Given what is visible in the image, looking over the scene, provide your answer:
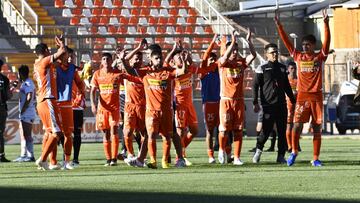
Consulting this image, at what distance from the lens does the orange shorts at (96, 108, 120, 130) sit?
2355cm

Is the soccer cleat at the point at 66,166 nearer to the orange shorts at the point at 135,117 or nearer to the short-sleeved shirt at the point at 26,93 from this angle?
the orange shorts at the point at 135,117

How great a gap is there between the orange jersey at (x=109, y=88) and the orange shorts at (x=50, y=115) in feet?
7.96

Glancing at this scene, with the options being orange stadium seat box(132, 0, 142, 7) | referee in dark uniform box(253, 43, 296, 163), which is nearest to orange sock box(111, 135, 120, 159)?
referee in dark uniform box(253, 43, 296, 163)

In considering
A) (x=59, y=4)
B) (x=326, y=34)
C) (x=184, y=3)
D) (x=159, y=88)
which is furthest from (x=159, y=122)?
(x=184, y=3)

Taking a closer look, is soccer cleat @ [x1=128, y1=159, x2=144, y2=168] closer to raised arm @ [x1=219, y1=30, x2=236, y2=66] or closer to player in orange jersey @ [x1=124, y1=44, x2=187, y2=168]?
player in orange jersey @ [x1=124, y1=44, x2=187, y2=168]

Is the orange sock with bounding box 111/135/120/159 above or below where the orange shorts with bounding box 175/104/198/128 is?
below

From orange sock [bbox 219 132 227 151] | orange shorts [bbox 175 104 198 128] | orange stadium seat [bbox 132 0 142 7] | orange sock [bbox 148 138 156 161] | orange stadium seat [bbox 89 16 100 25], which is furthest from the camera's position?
orange stadium seat [bbox 132 0 142 7]

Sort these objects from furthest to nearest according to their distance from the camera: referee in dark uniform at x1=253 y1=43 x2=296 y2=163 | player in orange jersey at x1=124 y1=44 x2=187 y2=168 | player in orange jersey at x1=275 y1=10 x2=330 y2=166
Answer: referee in dark uniform at x1=253 y1=43 x2=296 y2=163
player in orange jersey at x1=275 y1=10 x2=330 y2=166
player in orange jersey at x1=124 y1=44 x2=187 y2=168

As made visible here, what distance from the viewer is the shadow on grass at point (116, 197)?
47.9ft

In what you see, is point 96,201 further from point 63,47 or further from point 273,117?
point 273,117

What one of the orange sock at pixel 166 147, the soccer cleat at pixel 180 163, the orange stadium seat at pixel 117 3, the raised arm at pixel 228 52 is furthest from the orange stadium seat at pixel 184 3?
the orange sock at pixel 166 147

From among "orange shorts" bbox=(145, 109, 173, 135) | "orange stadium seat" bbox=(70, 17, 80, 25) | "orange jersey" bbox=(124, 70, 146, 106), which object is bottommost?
"orange shorts" bbox=(145, 109, 173, 135)

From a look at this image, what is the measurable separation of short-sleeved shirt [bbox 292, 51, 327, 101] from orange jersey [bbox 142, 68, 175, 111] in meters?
2.27

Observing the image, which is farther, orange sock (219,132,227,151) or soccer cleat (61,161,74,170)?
orange sock (219,132,227,151)
